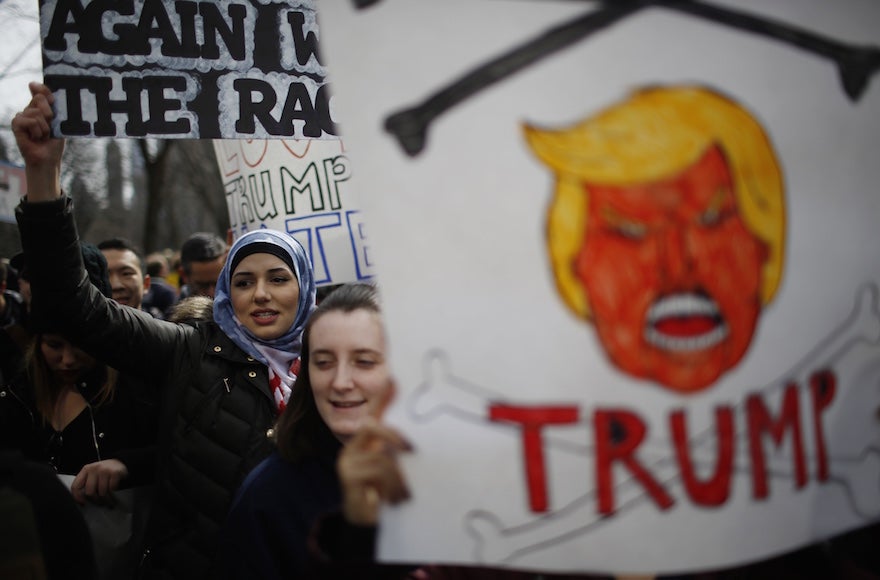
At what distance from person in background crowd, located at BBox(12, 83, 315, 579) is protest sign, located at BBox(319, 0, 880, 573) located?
105 centimetres

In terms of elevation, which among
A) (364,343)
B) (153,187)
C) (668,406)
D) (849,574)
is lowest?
(849,574)

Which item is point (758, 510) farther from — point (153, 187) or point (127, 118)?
point (153, 187)

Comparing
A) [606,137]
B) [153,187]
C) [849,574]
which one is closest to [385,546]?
[606,137]

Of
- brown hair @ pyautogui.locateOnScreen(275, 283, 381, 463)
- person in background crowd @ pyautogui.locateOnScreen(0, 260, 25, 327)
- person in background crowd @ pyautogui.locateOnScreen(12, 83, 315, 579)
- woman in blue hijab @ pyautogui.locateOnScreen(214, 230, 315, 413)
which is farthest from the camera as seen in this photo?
person in background crowd @ pyautogui.locateOnScreen(0, 260, 25, 327)

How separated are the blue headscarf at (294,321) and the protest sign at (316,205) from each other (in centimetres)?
86

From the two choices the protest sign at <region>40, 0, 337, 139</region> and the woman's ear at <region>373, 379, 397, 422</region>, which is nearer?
the woman's ear at <region>373, 379, 397, 422</region>

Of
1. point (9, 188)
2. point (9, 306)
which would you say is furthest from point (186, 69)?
point (9, 306)

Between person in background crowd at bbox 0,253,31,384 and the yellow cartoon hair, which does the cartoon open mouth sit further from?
person in background crowd at bbox 0,253,31,384

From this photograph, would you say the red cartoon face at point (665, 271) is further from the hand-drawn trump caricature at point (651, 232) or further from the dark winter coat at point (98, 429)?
the dark winter coat at point (98, 429)

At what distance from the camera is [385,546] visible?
1062 mm

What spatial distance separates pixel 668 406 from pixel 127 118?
56.8 inches

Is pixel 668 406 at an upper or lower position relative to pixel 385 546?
upper

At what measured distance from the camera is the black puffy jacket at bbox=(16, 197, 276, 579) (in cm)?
186

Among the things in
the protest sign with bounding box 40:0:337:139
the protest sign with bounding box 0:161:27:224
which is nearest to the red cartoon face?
the protest sign with bounding box 40:0:337:139
